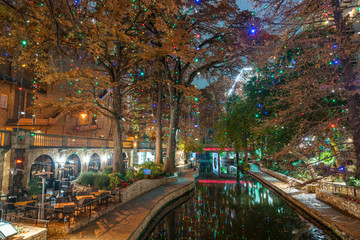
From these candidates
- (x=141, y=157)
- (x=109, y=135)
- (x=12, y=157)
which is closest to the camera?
(x=12, y=157)

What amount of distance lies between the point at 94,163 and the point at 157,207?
1580 cm

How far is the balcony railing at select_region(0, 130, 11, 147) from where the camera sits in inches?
533

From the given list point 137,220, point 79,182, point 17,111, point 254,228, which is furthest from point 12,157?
point 254,228

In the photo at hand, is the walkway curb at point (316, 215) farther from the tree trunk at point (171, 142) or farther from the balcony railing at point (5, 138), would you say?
the balcony railing at point (5, 138)

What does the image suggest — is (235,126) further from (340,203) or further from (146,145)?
(340,203)

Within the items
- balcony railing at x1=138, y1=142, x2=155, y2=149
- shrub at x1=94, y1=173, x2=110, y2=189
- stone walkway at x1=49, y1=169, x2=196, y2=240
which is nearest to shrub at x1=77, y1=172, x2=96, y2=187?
shrub at x1=94, y1=173, x2=110, y2=189

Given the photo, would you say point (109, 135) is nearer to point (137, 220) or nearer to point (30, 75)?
point (30, 75)

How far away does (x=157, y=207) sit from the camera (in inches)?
507

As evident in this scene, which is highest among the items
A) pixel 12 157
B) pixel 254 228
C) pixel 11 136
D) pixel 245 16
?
A: pixel 245 16

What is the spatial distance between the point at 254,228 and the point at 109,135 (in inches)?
1097

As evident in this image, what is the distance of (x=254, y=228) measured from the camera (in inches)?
441

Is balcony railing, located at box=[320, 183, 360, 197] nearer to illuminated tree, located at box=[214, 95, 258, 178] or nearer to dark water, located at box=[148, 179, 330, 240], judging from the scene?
dark water, located at box=[148, 179, 330, 240]

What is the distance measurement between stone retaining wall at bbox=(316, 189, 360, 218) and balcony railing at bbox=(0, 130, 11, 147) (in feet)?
66.9

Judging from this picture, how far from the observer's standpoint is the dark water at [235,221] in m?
10.3
